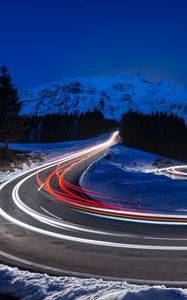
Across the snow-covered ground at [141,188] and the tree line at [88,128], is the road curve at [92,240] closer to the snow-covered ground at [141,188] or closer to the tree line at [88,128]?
the snow-covered ground at [141,188]

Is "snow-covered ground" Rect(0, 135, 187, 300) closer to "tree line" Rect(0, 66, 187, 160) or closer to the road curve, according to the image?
the road curve

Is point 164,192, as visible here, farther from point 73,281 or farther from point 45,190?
point 73,281

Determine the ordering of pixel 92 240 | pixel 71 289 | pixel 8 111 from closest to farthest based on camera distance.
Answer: pixel 71 289, pixel 92 240, pixel 8 111

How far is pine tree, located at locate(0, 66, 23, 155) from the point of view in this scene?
5019 cm

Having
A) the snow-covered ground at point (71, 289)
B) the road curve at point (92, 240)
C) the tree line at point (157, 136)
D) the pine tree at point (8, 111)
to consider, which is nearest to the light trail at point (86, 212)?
the road curve at point (92, 240)

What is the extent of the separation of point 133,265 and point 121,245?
2258 mm

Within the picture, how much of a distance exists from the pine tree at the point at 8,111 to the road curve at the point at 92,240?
2699 centimetres

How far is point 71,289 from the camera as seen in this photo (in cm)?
858

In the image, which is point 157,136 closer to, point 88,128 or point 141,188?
point 88,128

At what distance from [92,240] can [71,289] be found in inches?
214

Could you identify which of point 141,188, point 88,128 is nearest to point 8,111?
point 141,188

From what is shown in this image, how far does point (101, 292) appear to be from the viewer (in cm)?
828

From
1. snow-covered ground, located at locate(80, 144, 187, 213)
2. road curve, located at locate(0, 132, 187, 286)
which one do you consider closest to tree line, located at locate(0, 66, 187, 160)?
snow-covered ground, located at locate(80, 144, 187, 213)

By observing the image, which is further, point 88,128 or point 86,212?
point 88,128
